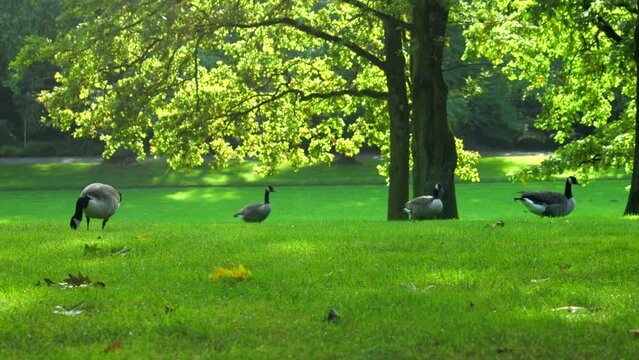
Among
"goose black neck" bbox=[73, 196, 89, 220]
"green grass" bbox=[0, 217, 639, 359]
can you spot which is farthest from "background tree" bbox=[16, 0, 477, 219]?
"green grass" bbox=[0, 217, 639, 359]

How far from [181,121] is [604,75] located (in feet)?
40.7

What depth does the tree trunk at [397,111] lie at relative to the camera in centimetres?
2467

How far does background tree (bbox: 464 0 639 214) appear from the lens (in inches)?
795

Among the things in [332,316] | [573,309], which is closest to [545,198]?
[573,309]

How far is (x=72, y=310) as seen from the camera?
7148 mm

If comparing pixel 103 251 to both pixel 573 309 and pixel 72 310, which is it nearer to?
pixel 72 310

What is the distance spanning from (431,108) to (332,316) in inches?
621

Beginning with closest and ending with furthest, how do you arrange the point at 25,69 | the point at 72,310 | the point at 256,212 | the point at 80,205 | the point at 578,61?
1. the point at 72,310
2. the point at 80,205
3. the point at 256,212
4. the point at 578,61
5. the point at 25,69

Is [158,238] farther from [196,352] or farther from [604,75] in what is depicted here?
[604,75]

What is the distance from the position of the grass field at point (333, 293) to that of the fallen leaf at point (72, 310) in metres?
0.07

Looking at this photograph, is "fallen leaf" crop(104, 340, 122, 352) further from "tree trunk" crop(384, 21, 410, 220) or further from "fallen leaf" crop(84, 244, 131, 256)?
"tree trunk" crop(384, 21, 410, 220)

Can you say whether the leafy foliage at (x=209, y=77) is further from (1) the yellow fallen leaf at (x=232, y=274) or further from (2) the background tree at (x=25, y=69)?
(2) the background tree at (x=25, y=69)

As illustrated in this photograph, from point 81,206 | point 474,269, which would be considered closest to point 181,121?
point 81,206

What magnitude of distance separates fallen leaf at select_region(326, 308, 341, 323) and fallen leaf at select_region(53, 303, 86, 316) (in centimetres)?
208
